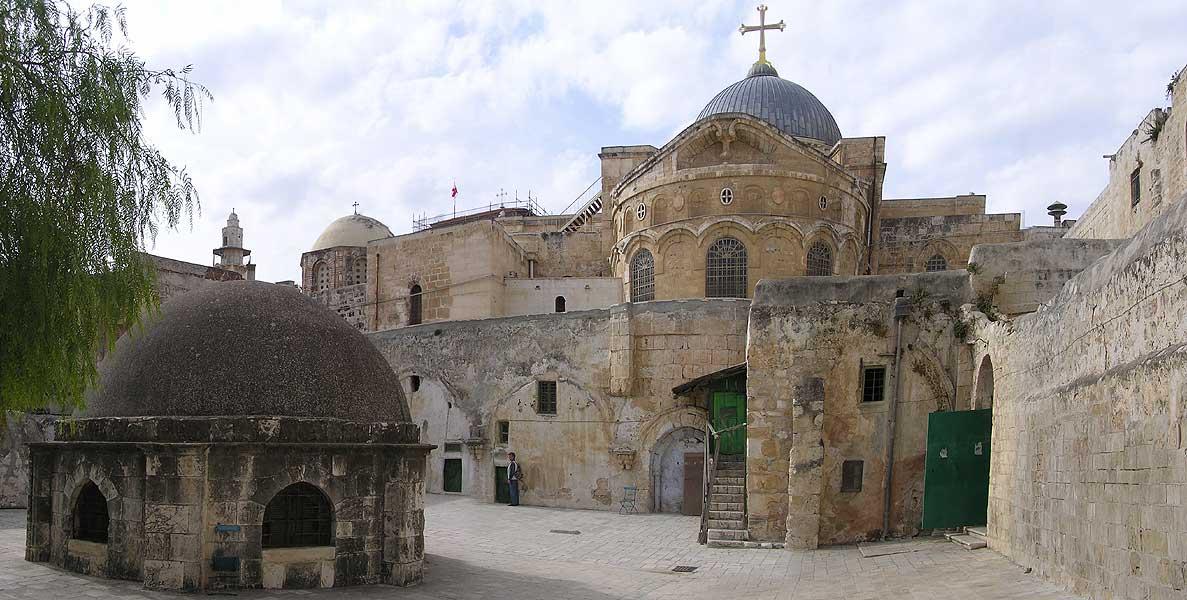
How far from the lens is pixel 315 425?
38.9ft

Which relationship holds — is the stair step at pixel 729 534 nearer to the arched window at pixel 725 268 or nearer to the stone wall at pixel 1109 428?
the stone wall at pixel 1109 428

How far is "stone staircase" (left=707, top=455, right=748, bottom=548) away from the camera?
55.2 ft

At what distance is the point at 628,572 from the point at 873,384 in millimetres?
5631

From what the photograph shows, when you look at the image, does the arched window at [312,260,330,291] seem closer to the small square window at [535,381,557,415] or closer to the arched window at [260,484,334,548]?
the small square window at [535,381,557,415]

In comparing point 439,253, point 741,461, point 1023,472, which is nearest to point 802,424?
point 741,461

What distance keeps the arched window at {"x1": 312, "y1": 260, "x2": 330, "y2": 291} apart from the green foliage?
30754 mm

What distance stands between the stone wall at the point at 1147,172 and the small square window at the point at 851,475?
6088 millimetres

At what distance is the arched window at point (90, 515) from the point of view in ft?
39.8

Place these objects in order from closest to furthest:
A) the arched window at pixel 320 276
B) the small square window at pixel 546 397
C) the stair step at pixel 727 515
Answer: the stair step at pixel 727 515, the small square window at pixel 546 397, the arched window at pixel 320 276

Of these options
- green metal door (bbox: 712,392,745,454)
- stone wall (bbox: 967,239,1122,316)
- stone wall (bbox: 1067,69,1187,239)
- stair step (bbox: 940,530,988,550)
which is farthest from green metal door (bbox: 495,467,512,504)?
stone wall (bbox: 1067,69,1187,239)

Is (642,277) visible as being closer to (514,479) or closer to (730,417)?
(514,479)

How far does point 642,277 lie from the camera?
92.9 feet

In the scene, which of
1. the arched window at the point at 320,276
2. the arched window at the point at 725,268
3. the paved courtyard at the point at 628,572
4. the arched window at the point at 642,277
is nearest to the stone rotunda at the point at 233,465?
the paved courtyard at the point at 628,572

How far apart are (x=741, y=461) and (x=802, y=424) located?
343cm
